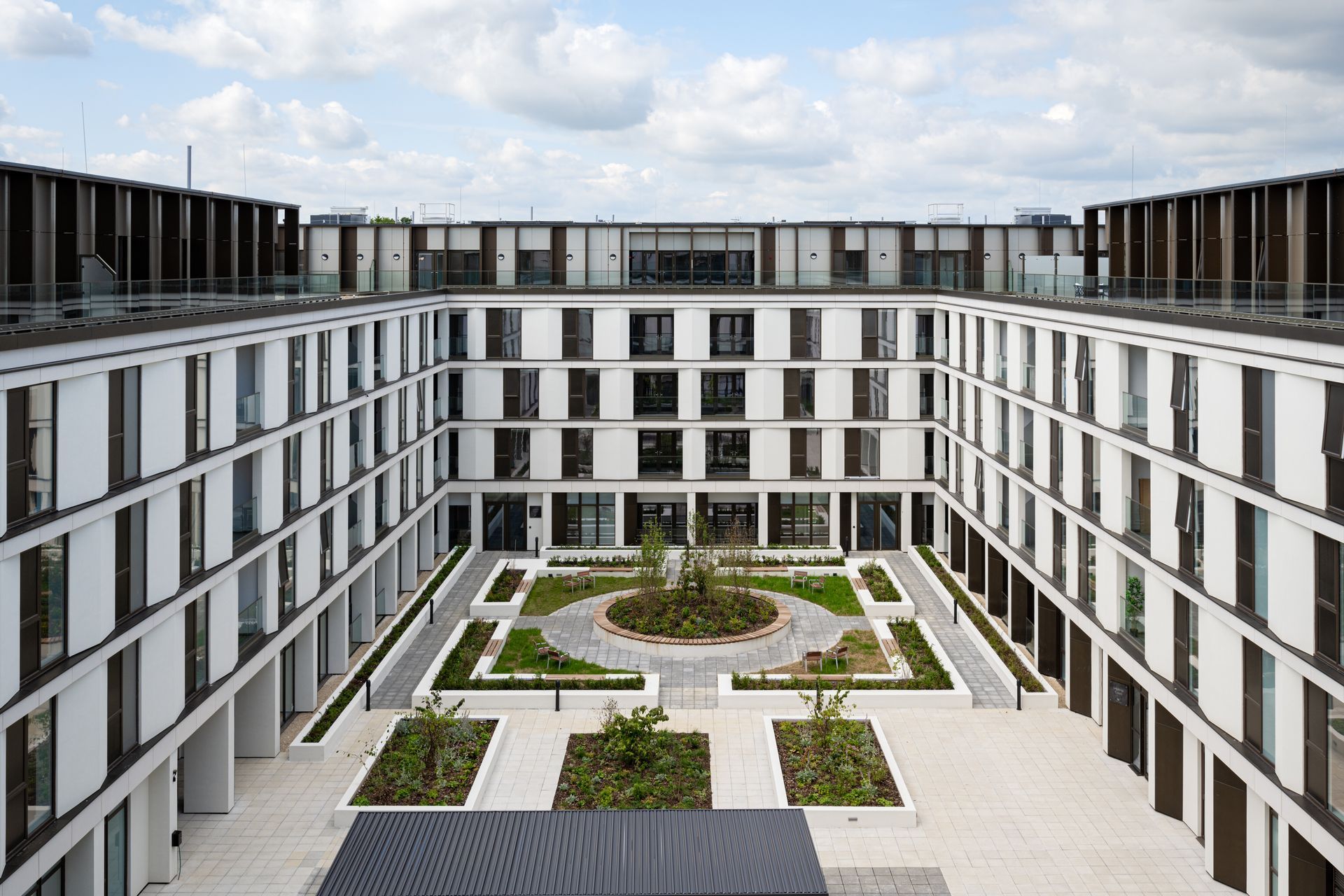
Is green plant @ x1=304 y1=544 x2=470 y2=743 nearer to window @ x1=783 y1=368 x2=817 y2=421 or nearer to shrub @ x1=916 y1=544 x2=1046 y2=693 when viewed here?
window @ x1=783 y1=368 x2=817 y2=421

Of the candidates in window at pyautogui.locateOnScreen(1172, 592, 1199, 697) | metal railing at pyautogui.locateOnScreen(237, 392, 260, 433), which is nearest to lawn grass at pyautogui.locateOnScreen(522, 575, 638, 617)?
metal railing at pyautogui.locateOnScreen(237, 392, 260, 433)

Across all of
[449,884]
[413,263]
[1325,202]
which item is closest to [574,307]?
[413,263]

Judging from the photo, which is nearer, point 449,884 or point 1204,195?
point 449,884

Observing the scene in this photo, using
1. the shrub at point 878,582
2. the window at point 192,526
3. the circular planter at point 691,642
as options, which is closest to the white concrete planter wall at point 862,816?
the circular planter at point 691,642

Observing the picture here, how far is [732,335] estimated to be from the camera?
41.4 meters

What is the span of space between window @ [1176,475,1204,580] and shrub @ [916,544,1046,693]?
27.4 feet

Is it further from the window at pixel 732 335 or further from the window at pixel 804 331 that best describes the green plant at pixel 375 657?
the window at pixel 804 331

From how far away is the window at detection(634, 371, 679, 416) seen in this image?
41406 millimetres

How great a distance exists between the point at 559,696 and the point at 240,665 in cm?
750

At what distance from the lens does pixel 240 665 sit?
20.9 m

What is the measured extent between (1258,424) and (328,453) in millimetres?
19249

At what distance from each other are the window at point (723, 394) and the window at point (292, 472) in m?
19.2

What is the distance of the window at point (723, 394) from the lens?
41.4m

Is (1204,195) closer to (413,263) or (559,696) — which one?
(559,696)
